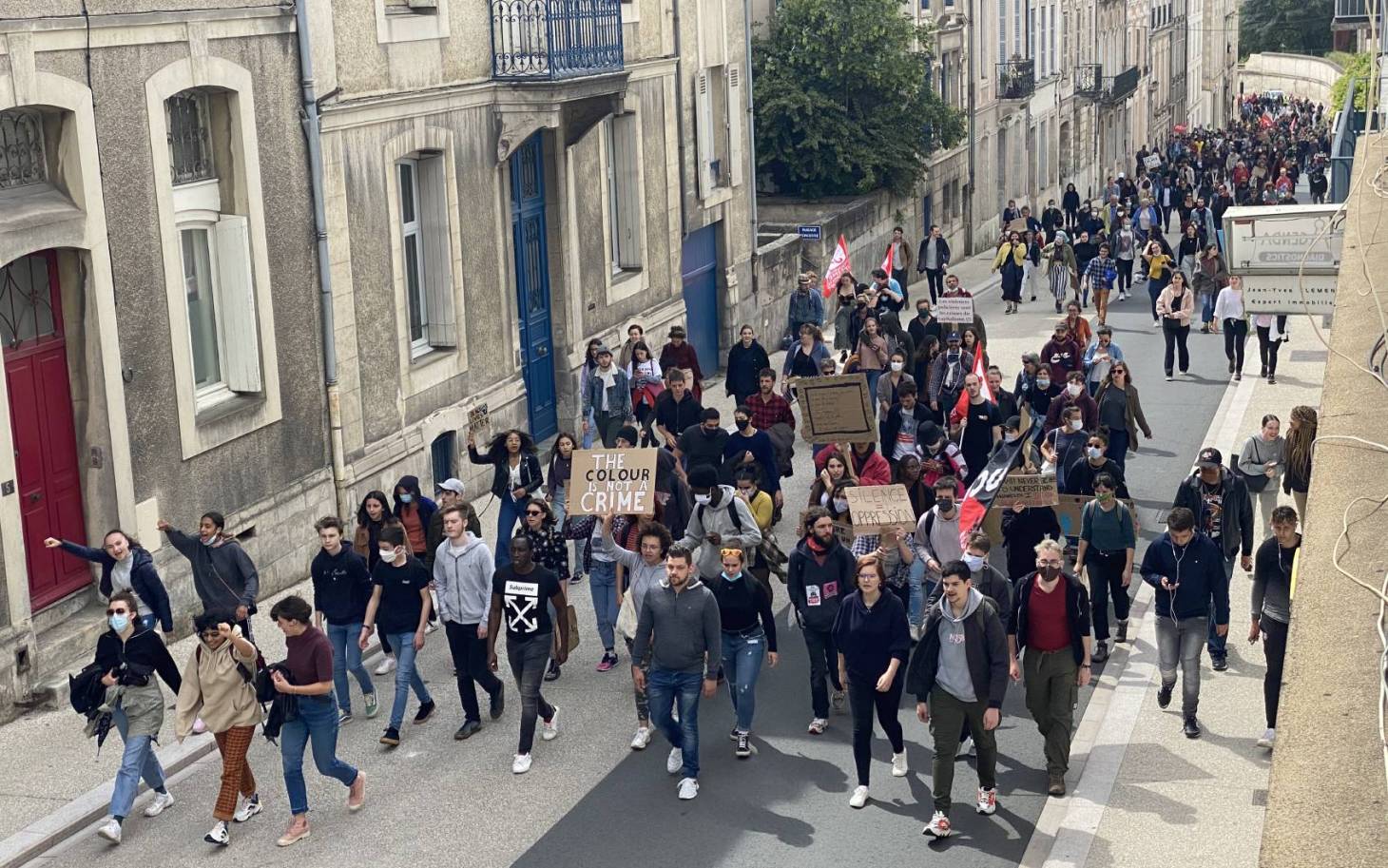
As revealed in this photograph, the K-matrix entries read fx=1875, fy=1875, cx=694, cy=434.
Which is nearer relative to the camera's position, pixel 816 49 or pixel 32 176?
pixel 32 176

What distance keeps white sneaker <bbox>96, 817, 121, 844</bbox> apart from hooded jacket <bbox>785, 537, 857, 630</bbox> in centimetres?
423

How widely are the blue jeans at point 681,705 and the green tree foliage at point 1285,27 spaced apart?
104 m

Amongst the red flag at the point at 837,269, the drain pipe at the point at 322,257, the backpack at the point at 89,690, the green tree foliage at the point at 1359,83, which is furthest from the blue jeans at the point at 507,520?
the green tree foliage at the point at 1359,83

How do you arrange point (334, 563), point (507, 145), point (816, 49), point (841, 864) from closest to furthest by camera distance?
point (841, 864), point (334, 563), point (507, 145), point (816, 49)

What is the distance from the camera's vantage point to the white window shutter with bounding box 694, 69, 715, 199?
2577 centimetres

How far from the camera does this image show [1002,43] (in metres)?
47.7

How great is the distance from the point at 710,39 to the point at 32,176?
14307 mm

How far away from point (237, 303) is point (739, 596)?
6284mm

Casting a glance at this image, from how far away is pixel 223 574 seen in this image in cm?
1237

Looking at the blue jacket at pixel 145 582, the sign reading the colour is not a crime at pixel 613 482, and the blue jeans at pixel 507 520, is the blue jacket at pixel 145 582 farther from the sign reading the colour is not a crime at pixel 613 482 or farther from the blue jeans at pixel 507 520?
the blue jeans at pixel 507 520

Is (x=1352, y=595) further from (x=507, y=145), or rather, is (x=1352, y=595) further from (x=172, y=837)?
(x=507, y=145)

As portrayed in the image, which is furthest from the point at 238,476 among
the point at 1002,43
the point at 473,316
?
the point at 1002,43

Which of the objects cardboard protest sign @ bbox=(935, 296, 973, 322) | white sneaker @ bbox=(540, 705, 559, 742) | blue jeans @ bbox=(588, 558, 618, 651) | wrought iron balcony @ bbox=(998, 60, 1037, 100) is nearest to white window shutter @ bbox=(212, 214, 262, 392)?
blue jeans @ bbox=(588, 558, 618, 651)

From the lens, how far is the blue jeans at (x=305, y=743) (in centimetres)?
1038
